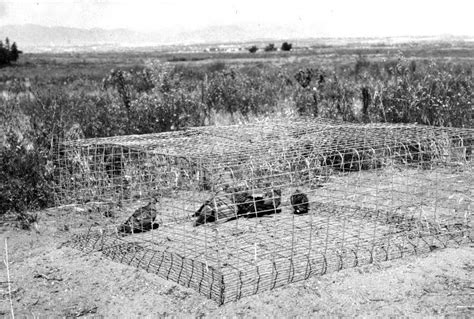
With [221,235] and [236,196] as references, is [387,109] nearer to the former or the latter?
[236,196]

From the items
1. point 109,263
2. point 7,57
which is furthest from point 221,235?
point 7,57

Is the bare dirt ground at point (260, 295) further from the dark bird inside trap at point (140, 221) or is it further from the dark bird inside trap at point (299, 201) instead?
the dark bird inside trap at point (299, 201)

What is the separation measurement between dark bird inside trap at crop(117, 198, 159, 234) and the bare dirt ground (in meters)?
0.71

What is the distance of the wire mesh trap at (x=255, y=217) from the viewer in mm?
5375

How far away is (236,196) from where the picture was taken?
6820mm

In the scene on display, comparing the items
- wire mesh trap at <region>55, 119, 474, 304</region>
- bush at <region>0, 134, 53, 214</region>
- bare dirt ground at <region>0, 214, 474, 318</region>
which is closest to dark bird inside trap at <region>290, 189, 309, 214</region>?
wire mesh trap at <region>55, 119, 474, 304</region>

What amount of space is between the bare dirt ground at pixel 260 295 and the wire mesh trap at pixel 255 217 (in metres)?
0.18

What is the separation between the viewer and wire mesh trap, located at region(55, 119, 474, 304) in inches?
212

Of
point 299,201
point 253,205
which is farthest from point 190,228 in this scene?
point 299,201

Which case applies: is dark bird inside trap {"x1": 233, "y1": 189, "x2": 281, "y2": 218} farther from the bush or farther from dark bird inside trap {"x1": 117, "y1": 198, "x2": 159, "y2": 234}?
the bush

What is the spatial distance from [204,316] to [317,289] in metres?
1.02

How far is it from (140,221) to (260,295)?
6.83 ft

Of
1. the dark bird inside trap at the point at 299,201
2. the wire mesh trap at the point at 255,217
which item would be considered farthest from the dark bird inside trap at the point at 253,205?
the dark bird inside trap at the point at 299,201

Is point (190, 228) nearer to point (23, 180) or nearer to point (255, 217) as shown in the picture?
point (255, 217)
